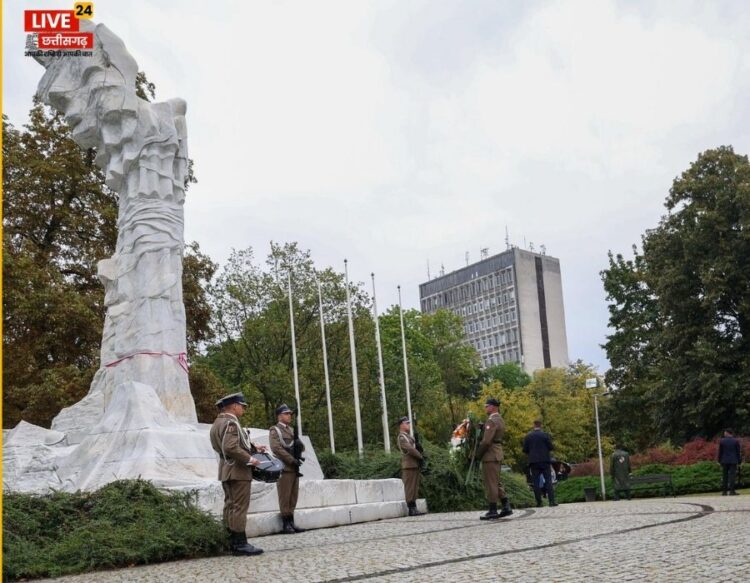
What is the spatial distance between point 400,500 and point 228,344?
76.2 feet

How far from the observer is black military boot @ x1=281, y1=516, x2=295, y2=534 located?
12.7 meters

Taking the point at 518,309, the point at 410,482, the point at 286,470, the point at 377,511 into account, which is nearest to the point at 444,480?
the point at 410,482

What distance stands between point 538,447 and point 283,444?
22.4 feet

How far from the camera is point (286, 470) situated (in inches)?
490

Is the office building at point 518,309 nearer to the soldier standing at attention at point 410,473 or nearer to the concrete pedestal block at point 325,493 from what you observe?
the soldier standing at attention at point 410,473

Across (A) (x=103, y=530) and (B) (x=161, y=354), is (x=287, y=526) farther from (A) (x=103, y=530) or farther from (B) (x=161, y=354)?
(B) (x=161, y=354)

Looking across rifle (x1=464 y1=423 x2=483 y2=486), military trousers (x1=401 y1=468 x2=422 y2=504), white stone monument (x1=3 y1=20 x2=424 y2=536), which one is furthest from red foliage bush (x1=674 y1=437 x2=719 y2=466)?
white stone monument (x1=3 y1=20 x2=424 y2=536)

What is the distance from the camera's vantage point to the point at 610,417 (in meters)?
44.9

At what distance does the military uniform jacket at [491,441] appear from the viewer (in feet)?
44.5

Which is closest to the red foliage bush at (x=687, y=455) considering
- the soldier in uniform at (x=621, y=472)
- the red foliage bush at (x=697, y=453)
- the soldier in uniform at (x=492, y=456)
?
the red foliage bush at (x=697, y=453)

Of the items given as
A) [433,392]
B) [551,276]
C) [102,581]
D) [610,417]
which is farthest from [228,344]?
Answer: [551,276]

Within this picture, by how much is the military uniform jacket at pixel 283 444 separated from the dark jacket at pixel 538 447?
6454 mm

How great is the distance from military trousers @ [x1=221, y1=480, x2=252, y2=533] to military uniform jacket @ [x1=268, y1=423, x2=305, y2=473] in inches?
106

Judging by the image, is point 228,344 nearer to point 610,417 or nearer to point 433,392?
point 433,392
